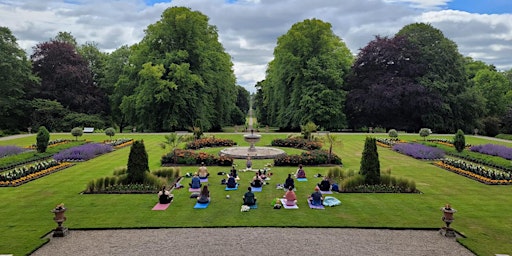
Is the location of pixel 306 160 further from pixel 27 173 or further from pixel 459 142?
pixel 27 173

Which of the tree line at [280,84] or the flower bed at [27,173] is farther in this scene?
the tree line at [280,84]

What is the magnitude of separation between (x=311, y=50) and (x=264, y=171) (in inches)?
1276

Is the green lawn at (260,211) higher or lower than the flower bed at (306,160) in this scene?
lower

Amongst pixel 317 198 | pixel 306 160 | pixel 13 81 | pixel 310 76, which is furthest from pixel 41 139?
pixel 310 76

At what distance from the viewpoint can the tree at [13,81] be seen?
45781 mm

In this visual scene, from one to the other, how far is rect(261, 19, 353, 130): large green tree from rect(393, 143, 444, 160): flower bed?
17.5 m

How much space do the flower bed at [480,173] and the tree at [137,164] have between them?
1715 centimetres

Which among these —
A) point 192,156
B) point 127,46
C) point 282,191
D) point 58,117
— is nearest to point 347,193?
point 282,191

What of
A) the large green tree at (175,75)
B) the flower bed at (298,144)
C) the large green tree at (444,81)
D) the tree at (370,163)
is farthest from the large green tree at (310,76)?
the tree at (370,163)

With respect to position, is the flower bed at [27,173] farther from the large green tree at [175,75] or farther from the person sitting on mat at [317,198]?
the large green tree at [175,75]

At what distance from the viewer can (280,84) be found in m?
51.7

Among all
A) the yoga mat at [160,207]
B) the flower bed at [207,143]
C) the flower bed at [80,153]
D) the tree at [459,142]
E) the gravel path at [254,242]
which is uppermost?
the tree at [459,142]

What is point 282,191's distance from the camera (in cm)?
1684

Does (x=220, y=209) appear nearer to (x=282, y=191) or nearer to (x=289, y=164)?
(x=282, y=191)
